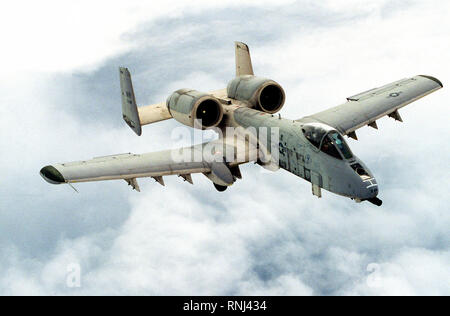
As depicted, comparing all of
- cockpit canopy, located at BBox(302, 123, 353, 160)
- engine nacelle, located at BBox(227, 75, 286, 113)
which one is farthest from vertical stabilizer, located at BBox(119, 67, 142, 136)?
cockpit canopy, located at BBox(302, 123, 353, 160)

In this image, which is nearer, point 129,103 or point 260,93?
point 129,103

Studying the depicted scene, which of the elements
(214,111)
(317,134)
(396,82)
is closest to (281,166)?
(317,134)

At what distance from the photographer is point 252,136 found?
2055 cm

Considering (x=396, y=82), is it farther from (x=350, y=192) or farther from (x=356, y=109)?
(x=350, y=192)

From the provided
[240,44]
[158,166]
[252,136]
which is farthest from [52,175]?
[240,44]

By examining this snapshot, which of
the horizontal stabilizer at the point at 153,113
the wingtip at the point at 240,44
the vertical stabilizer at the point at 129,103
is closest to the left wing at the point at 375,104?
the wingtip at the point at 240,44

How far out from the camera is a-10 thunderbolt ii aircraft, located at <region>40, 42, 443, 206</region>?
1722 cm

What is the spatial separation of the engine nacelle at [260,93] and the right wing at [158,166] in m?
3.62

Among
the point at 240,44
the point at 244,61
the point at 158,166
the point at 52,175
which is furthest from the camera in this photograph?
the point at 240,44

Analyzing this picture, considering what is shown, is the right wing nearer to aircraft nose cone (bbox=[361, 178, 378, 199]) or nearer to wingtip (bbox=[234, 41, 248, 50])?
aircraft nose cone (bbox=[361, 178, 378, 199])

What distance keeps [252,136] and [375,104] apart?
19.4ft

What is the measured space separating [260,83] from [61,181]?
9904mm

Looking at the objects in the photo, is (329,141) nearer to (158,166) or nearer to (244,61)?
(158,166)

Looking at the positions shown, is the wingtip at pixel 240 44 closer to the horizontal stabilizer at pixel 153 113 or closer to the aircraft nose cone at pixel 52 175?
the horizontal stabilizer at pixel 153 113
